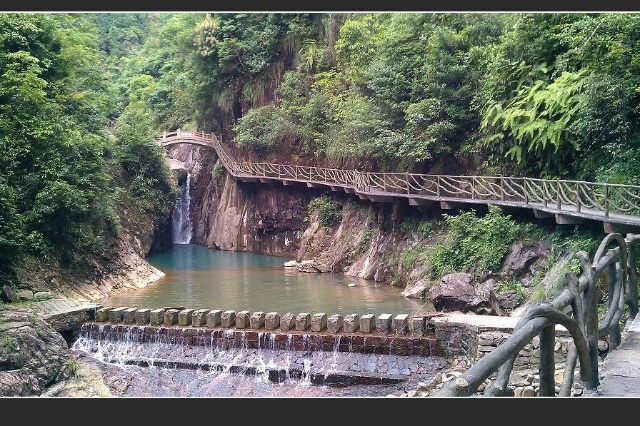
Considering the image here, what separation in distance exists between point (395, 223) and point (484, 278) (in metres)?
6.00

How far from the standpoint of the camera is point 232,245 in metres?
30.6

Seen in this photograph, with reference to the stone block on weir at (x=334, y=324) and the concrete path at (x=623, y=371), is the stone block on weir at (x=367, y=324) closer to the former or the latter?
the stone block on weir at (x=334, y=324)

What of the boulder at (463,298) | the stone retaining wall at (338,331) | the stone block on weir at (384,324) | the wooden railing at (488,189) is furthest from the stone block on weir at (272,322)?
the wooden railing at (488,189)

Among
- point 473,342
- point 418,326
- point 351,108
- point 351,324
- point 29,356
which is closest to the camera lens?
point 473,342

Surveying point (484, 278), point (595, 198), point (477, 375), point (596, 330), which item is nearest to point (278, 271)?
point (484, 278)

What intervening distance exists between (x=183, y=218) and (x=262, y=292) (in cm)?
1613

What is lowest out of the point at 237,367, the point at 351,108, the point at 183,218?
the point at 237,367

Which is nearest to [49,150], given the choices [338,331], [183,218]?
[338,331]

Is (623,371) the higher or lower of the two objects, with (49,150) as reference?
lower

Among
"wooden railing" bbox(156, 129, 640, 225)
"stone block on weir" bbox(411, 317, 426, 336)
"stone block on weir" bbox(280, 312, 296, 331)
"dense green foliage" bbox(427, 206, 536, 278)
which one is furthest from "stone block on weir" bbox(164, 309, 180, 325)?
"wooden railing" bbox(156, 129, 640, 225)

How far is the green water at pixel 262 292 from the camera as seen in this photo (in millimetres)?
15773

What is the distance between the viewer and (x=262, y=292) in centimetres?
1789

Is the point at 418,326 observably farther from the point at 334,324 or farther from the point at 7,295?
the point at 7,295

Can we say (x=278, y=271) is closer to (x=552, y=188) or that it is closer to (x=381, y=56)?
(x=381, y=56)
